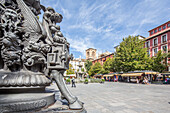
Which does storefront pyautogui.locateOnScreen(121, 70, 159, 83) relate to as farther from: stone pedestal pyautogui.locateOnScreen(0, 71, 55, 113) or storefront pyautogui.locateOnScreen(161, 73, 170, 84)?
stone pedestal pyautogui.locateOnScreen(0, 71, 55, 113)

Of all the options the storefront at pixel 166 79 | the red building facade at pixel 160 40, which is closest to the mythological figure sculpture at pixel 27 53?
the storefront at pixel 166 79

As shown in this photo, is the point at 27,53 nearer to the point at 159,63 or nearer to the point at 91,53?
the point at 159,63

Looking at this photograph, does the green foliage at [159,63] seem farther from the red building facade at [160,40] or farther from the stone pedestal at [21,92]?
the stone pedestal at [21,92]

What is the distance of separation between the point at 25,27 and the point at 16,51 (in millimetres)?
836

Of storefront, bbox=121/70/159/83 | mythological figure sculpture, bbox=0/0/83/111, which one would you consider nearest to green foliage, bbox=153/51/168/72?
storefront, bbox=121/70/159/83

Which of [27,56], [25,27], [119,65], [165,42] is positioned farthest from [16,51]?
[165,42]

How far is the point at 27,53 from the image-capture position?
3152mm

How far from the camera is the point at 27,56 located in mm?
3117

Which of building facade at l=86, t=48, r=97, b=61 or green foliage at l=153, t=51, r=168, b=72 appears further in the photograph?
building facade at l=86, t=48, r=97, b=61

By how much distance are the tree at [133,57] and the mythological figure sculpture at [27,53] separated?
22361 millimetres

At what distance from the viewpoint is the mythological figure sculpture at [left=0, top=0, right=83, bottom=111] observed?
2.91m

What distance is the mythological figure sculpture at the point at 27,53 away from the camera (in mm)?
2910

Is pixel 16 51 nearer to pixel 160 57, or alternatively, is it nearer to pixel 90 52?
pixel 160 57

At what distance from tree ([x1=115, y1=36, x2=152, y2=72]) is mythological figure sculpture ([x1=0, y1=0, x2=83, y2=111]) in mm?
22361
